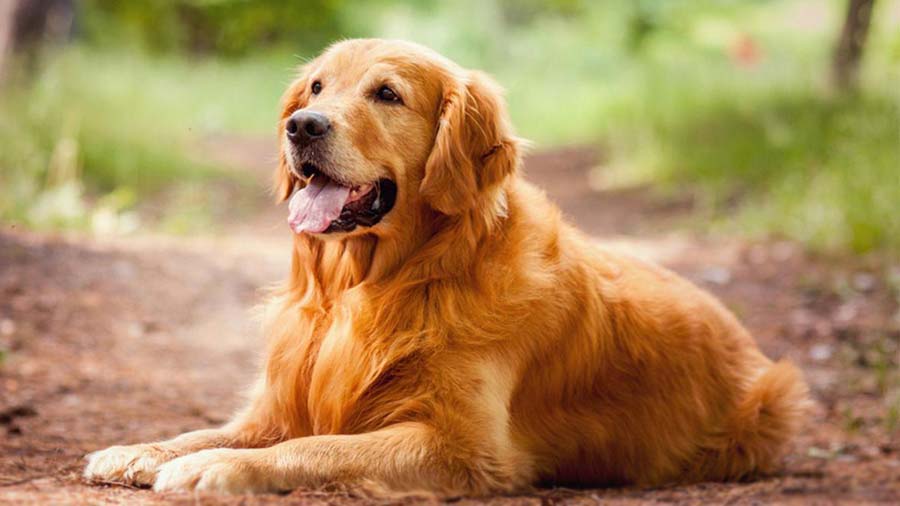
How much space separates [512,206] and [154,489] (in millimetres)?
1475

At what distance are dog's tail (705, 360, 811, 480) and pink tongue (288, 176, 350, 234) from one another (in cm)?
169

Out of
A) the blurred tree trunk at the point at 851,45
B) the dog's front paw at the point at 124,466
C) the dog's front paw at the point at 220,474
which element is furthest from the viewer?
the blurred tree trunk at the point at 851,45

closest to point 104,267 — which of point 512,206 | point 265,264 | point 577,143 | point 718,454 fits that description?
point 265,264

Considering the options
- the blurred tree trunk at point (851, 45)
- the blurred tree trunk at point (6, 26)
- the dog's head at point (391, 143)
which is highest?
the blurred tree trunk at point (851, 45)

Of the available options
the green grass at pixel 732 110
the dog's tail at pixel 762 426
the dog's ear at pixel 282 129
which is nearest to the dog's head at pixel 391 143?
the dog's ear at pixel 282 129

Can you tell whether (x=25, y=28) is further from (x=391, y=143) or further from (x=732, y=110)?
(x=732, y=110)

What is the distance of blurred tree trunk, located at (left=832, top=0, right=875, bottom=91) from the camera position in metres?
10.2

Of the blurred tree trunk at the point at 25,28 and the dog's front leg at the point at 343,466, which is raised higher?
the blurred tree trunk at the point at 25,28

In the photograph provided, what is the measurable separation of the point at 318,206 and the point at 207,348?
8.54 ft

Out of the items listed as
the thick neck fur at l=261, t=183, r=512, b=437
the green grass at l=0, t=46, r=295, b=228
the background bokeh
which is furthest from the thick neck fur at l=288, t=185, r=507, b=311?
the green grass at l=0, t=46, r=295, b=228

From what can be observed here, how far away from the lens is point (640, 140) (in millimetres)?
13148

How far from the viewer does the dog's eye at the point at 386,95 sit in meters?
3.42

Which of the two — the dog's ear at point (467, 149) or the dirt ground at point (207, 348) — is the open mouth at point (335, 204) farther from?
the dirt ground at point (207, 348)

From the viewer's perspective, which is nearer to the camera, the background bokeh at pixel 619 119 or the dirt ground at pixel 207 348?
the dirt ground at pixel 207 348
